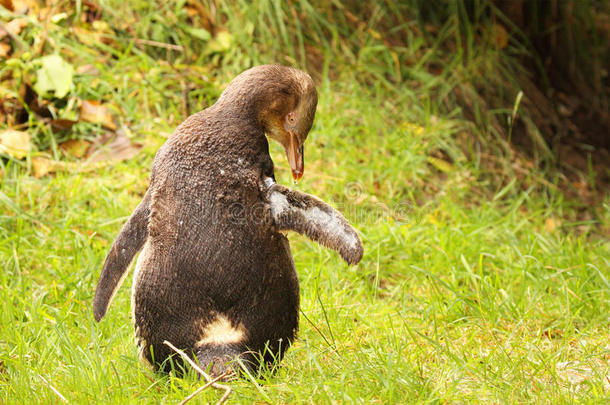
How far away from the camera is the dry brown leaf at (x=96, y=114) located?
4.39 metres

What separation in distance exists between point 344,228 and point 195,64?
9.76 feet

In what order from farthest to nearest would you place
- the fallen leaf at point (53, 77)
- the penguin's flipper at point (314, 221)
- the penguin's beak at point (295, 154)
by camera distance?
the fallen leaf at point (53, 77) < the penguin's beak at point (295, 154) < the penguin's flipper at point (314, 221)

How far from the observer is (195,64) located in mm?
4879

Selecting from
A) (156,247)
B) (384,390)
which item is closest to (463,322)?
(384,390)

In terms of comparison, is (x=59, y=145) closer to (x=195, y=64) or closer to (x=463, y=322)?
(x=195, y=64)

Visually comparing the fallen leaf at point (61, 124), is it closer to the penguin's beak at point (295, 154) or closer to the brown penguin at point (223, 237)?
the brown penguin at point (223, 237)

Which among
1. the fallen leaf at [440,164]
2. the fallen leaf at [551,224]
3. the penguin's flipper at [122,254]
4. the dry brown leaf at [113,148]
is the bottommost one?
the fallen leaf at [551,224]

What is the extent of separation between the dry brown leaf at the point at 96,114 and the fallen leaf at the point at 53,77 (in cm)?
19

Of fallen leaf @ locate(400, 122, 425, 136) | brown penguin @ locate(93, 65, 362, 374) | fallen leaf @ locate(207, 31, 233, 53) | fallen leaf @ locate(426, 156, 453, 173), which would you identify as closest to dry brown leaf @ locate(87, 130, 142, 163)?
fallen leaf @ locate(207, 31, 233, 53)

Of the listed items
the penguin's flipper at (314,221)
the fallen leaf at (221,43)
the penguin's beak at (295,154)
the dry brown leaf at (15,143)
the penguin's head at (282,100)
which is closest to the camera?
the penguin's flipper at (314,221)

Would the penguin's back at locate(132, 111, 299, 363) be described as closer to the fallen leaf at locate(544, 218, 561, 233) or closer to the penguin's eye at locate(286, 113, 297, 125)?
the penguin's eye at locate(286, 113, 297, 125)

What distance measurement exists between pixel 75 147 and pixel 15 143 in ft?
1.19

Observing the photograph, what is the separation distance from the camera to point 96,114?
4.41 metres

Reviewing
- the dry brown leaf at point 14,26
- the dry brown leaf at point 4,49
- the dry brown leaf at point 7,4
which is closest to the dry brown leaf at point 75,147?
the dry brown leaf at point 4,49
